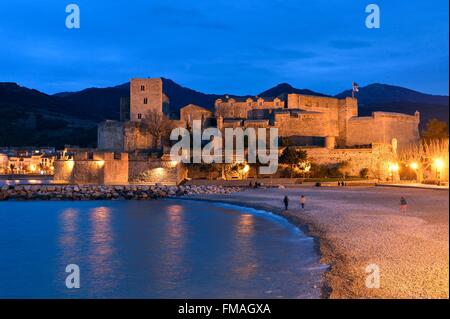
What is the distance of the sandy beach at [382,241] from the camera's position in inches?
324

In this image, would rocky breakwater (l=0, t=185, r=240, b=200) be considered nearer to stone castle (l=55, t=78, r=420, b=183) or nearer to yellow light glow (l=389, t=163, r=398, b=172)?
stone castle (l=55, t=78, r=420, b=183)

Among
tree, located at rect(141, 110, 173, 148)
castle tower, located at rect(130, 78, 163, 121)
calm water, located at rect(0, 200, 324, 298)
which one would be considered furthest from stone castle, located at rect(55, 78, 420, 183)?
calm water, located at rect(0, 200, 324, 298)

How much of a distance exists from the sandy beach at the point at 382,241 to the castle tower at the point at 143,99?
23129 mm

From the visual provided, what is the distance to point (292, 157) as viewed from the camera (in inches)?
1388

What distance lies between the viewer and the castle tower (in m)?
42.9

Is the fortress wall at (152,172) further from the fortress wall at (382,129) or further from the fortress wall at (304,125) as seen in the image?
the fortress wall at (382,129)

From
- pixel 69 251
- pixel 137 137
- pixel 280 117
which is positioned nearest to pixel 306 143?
pixel 280 117

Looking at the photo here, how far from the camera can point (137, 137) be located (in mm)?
40219

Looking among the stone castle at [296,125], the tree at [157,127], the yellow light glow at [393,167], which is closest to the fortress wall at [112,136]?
the stone castle at [296,125]

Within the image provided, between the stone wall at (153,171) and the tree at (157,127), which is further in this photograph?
the tree at (157,127)

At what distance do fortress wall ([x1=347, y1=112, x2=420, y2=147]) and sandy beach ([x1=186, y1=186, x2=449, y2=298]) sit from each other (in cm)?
2122
